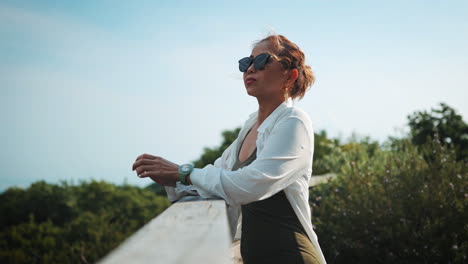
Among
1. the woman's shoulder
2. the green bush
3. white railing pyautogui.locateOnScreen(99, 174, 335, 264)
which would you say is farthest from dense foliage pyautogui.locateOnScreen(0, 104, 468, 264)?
white railing pyautogui.locateOnScreen(99, 174, 335, 264)

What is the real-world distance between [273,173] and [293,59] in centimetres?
92

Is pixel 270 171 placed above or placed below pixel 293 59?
below

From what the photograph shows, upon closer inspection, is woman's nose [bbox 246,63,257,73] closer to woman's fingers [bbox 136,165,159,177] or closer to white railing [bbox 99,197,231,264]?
woman's fingers [bbox 136,165,159,177]

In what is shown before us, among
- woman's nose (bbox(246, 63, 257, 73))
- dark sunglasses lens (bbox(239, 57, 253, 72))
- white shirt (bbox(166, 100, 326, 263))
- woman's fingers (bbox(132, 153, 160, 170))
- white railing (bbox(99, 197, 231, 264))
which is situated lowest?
white railing (bbox(99, 197, 231, 264))

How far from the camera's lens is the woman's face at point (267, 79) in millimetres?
2633

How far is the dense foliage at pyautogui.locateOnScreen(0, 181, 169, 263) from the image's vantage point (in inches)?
301

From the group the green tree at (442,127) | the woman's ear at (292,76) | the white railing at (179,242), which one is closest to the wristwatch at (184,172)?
the white railing at (179,242)

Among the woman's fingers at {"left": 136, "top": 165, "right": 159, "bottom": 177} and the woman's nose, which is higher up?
the woman's nose

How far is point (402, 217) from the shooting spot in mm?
4832

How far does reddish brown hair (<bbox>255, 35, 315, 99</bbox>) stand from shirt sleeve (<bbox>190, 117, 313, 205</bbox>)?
1.79 feet

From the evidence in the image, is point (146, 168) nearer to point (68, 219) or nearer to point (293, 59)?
point (293, 59)

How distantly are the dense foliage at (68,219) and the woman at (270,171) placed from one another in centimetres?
557

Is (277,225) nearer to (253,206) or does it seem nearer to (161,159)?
(253,206)

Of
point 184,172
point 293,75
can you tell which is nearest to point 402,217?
point 293,75
